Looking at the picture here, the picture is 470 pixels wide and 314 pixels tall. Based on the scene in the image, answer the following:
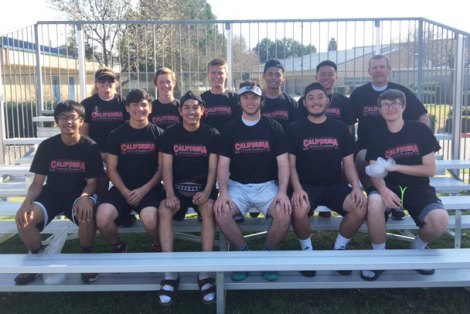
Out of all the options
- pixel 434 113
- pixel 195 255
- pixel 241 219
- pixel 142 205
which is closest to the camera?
pixel 195 255

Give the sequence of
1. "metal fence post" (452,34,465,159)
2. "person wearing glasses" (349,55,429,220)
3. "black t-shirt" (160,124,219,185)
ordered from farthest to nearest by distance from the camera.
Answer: "metal fence post" (452,34,465,159) → "person wearing glasses" (349,55,429,220) → "black t-shirt" (160,124,219,185)

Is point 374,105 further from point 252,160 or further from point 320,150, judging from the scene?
point 252,160

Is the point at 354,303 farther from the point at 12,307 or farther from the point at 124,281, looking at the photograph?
the point at 12,307

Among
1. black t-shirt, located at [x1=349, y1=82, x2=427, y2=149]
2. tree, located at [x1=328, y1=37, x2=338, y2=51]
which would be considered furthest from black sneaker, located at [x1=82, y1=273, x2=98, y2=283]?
tree, located at [x1=328, y1=37, x2=338, y2=51]

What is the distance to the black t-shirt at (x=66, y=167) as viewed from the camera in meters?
3.63

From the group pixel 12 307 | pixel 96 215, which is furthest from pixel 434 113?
Answer: pixel 12 307

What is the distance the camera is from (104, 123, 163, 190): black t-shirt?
3768 millimetres

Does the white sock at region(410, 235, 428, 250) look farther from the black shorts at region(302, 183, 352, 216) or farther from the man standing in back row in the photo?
the man standing in back row

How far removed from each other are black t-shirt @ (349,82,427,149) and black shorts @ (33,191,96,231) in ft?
8.74

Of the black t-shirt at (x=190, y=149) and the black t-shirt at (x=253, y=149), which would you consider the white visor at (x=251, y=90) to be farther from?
the black t-shirt at (x=190, y=149)

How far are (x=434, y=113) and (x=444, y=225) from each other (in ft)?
11.7

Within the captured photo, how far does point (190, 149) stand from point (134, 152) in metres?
0.49

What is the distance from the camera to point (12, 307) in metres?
3.27

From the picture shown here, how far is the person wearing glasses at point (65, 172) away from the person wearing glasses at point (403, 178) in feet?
7.37
